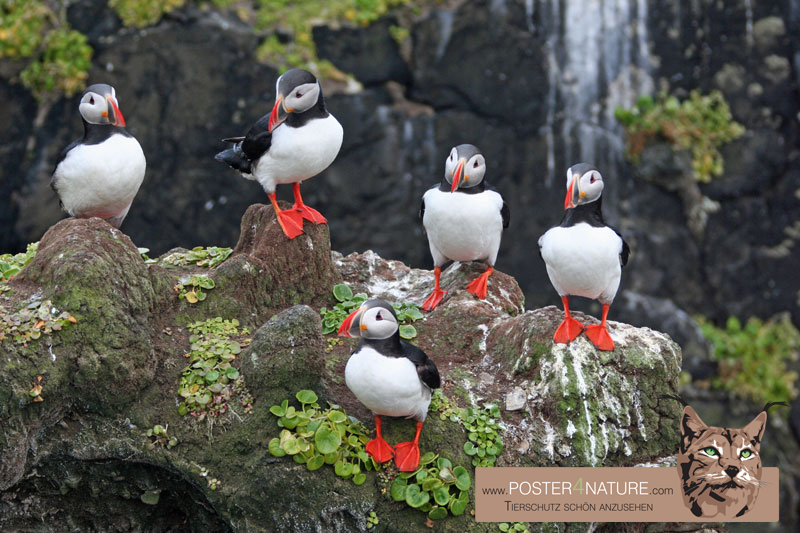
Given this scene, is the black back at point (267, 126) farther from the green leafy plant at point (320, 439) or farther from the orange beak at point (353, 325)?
the green leafy plant at point (320, 439)

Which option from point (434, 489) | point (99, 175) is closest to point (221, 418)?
point (434, 489)

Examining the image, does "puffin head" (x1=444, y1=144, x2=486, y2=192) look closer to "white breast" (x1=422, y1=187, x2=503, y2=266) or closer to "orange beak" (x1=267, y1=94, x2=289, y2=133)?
"white breast" (x1=422, y1=187, x2=503, y2=266)

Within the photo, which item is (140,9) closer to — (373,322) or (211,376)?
(211,376)

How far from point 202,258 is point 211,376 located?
4.95 ft

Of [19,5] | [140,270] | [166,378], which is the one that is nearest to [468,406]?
[166,378]

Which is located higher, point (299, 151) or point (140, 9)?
point (140, 9)

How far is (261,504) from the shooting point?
4.68 meters

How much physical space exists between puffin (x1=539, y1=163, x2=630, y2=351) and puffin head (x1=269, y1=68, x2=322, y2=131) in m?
1.69

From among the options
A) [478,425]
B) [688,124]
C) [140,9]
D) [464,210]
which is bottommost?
[688,124]

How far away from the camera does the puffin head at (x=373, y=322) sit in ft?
14.6

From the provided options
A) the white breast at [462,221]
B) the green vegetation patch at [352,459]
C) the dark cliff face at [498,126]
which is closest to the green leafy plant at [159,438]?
the green vegetation patch at [352,459]

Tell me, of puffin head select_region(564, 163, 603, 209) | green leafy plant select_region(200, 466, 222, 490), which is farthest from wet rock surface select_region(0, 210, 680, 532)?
puffin head select_region(564, 163, 603, 209)

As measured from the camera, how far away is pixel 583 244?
5.07 meters

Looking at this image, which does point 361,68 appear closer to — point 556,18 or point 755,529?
point 556,18
